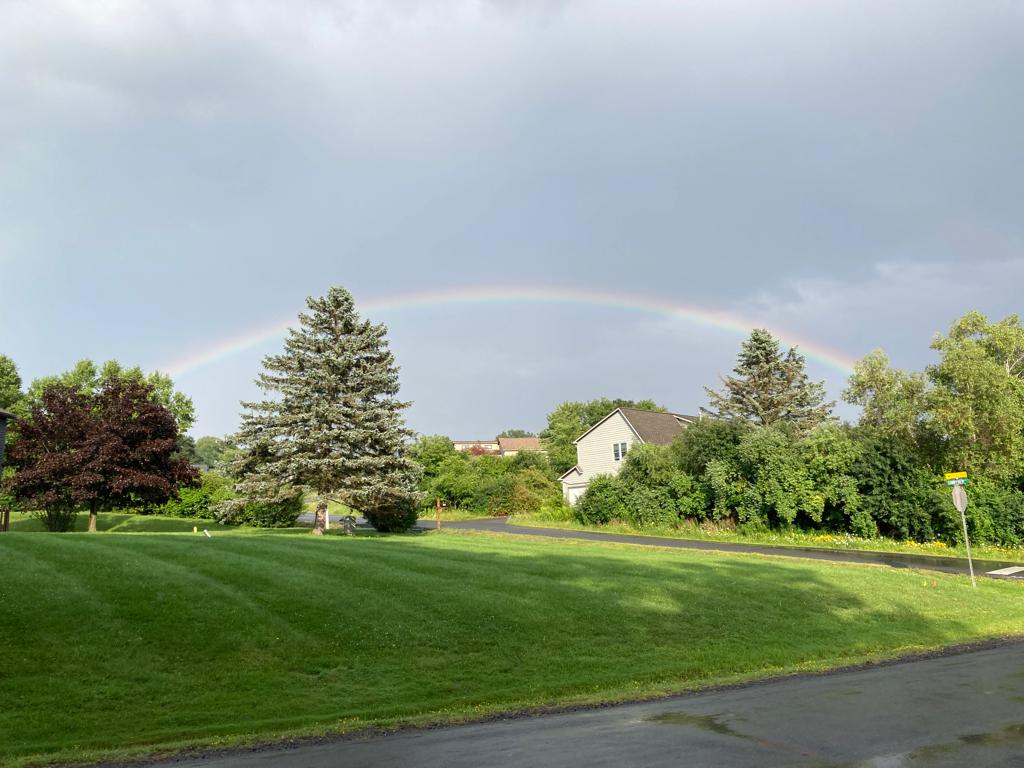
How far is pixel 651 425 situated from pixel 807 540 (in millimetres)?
28612

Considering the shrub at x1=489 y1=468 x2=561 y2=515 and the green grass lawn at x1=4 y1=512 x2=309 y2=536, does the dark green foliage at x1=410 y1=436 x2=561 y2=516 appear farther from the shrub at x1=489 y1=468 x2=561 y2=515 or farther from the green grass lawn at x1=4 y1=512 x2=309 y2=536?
the green grass lawn at x1=4 y1=512 x2=309 y2=536

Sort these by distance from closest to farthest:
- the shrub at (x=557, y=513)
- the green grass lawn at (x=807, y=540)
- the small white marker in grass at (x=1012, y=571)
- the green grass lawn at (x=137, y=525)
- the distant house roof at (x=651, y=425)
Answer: the small white marker in grass at (x=1012, y=571) → the green grass lawn at (x=807, y=540) → the green grass lawn at (x=137, y=525) → the shrub at (x=557, y=513) → the distant house roof at (x=651, y=425)

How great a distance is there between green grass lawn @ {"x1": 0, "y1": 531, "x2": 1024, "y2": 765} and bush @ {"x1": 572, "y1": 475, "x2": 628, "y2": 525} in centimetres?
2604

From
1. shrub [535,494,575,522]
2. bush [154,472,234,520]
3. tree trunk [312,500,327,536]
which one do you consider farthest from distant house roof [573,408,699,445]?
bush [154,472,234,520]

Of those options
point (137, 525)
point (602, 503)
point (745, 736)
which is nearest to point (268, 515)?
point (137, 525)

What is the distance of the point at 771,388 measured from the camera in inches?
2584

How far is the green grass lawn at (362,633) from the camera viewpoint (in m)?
9.05

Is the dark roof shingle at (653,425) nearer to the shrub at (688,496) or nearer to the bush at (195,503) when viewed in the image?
the shrub at (688,496)

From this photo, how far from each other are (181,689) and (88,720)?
1295 millimetres

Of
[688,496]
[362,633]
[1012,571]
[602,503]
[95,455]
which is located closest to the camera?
[362,633]

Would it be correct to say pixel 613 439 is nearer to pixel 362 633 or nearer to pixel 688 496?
pixel 688 496

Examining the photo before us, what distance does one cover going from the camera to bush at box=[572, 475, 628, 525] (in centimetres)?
4691

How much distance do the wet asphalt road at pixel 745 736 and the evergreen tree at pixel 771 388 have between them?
5756 cm

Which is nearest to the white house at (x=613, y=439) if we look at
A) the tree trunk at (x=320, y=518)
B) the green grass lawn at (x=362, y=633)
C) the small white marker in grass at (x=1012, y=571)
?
the tree trunk at (x=320, y=518)
